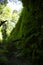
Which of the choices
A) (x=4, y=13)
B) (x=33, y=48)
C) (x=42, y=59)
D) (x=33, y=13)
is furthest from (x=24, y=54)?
(x=4, y=13)

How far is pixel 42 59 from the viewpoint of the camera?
8.02 m

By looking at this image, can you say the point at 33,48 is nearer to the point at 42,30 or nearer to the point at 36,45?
the point at 36,45

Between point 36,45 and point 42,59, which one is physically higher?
point 36,45

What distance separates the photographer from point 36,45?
8.49 metres

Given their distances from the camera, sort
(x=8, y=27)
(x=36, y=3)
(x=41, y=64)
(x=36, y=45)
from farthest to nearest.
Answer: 1. (x=8, y=27)
2. (x=36, y=3)
3. (x=36, y=45)
4. (x=41, y=64)

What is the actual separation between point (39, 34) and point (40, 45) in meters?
0.64

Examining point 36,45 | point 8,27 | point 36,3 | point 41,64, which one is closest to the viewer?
point 41,64

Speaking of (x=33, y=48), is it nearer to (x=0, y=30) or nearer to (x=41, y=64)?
(x=41, y=64)

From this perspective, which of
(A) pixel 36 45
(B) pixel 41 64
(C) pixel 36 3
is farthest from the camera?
(C) pixel 36 3

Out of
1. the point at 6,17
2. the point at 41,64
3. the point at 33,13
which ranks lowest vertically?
the point at 41,64

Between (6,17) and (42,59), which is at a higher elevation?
(6,17)

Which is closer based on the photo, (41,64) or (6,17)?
(41,64)

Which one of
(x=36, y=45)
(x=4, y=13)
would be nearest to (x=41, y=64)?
(x=36, y=45)

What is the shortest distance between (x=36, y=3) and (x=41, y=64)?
4.75 meters
